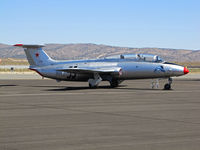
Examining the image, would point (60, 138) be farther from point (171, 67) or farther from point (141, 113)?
point (171, 67)

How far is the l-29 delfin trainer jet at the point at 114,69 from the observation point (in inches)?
1241

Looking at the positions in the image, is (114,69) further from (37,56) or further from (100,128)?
(100,128)

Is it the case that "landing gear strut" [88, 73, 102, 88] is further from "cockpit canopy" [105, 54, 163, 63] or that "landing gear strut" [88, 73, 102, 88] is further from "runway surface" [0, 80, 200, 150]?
"runway surface" [0, 80, 200, 150]

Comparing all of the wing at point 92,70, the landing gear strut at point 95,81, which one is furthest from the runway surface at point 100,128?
the landing gear strut at point 95,81

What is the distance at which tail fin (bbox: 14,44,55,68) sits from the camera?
3697 cm

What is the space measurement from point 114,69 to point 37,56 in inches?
317

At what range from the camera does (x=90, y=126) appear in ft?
40.0

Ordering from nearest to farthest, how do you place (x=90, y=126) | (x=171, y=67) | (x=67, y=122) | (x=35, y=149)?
(x=35, y=149), (x=90, y=126), (x=67, y=122), (x=171, y=67)

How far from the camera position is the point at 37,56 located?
37.2 metres

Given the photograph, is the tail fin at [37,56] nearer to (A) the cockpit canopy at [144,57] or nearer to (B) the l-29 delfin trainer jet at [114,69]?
(B) the l-29 delfin trainer jet at [114,69]

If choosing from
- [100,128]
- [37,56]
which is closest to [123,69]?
[37,56]

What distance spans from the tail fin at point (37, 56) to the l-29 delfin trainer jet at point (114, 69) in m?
0.14

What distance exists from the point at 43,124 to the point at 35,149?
3.67 meters

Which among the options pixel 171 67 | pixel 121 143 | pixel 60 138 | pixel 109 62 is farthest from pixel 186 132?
pixel 109 62
